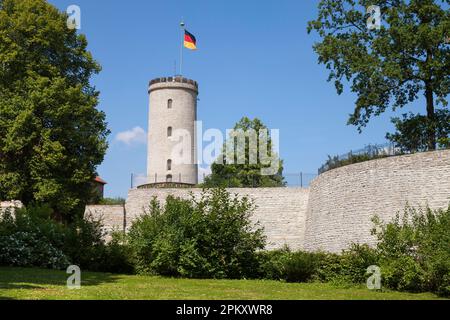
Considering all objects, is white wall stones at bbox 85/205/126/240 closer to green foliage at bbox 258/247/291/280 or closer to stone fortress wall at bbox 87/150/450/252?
stone fortress wall at bbox 87/150/450/252

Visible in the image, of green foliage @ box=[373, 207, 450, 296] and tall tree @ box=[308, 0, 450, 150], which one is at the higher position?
tall tree @ box=[308, 0, 450, 150]

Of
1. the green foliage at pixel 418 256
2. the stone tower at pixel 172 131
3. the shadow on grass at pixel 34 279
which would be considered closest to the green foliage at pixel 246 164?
the stone tower at pixel 172 131

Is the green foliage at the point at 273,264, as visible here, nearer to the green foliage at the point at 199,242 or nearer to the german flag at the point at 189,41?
the green foliage at the point at 199,242

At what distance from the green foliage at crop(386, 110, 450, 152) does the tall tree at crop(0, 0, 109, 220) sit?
1806 centimetres

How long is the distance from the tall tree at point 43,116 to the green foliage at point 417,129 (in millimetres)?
18059

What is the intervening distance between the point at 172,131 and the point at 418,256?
121 feet

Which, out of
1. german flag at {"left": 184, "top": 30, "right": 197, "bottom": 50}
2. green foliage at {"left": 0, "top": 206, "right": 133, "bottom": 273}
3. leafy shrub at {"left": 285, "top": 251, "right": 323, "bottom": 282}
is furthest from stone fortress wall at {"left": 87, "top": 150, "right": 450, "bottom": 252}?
german flag at {"left": 184, "top": 30, "right": 197, "bottom": 50}

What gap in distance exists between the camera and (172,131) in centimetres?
5541

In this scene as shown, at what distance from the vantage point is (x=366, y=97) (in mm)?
33500

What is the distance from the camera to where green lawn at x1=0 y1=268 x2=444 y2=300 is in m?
15.3

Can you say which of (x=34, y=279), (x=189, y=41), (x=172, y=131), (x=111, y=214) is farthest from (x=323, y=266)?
(x=189, y=41)

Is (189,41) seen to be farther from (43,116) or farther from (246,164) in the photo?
(43,116)

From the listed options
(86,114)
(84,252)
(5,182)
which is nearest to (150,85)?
(86,114)
